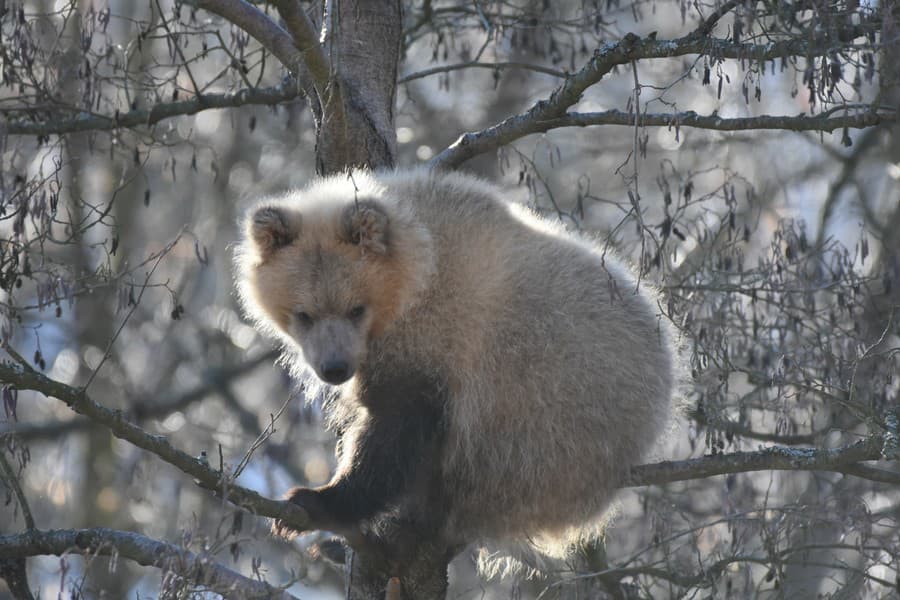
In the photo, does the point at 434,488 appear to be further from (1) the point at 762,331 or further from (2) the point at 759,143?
(2) the point at 759,143

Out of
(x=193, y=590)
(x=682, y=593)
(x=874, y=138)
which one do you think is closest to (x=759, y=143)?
(x=874, y=138)

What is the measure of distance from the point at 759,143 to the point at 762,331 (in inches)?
222

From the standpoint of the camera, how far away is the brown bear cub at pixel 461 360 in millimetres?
5270

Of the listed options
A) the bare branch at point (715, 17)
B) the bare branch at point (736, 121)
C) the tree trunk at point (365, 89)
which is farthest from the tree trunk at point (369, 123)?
the bare branch at point (715, 17)

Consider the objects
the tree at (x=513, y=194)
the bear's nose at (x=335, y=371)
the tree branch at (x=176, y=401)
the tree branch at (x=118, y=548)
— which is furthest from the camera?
the tree branch at (x=176, y=401)

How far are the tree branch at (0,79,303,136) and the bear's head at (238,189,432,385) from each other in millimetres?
1067

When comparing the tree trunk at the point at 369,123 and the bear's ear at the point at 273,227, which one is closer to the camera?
the tree trunk at the point at 369,123

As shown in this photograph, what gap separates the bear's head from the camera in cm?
534

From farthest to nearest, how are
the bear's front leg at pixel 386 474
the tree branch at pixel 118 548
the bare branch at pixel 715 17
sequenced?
1. the bear's front leg at pixel 386 474
2. the bare branch at pixel 715 17
3. the tree branch at pixel 118 548

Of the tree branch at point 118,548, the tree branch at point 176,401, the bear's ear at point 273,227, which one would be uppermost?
the tree branch at point 176,401

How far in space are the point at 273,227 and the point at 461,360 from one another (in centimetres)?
112

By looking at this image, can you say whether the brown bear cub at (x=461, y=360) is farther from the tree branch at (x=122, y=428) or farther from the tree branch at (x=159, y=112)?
the tree branch at (x=159, y=112)

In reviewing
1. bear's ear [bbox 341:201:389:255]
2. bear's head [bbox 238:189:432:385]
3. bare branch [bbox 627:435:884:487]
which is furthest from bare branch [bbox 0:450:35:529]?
bare branch [bbox 627:435:884:487]

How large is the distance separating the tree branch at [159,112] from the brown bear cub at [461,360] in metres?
1.14
